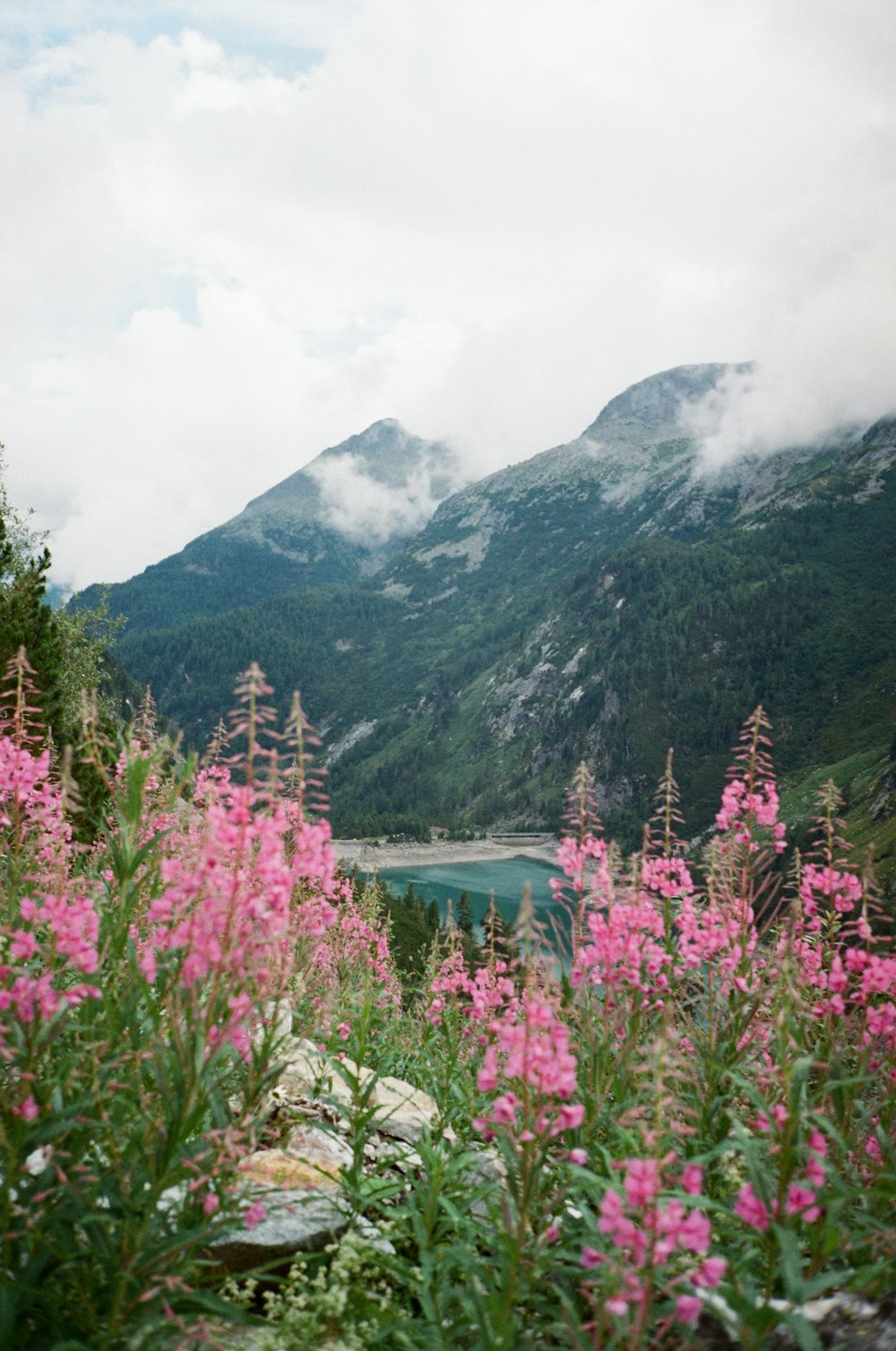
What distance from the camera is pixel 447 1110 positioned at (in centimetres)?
669

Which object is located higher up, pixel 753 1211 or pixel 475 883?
pixel 753 1211

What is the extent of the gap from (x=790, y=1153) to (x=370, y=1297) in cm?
271

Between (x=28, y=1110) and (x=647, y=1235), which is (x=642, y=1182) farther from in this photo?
(x=28, y=1110)

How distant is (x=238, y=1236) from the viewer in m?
4.48

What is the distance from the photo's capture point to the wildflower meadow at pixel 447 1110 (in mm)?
3281

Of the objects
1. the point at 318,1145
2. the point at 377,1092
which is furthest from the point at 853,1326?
the point at 377,1092

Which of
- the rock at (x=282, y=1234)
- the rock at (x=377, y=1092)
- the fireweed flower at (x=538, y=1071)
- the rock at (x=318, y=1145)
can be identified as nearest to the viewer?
the fireweed flower at (x=538, y=1071)

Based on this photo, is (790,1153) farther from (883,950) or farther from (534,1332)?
(883,950)

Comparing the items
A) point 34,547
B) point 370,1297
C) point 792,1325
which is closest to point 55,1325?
point 370,1297

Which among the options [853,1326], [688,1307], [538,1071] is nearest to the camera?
[688,1307]

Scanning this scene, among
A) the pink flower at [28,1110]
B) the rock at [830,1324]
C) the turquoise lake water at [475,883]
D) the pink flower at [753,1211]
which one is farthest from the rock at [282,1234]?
the turquoise lake water at [475,883]

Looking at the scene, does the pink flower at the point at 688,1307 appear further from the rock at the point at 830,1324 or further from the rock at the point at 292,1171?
the rock at the point at 292,1171

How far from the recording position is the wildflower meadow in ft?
10.8

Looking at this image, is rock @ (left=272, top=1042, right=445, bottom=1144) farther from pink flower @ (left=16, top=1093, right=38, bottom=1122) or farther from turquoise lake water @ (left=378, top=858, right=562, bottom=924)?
turquoise lake water @ (left=378, top=858, right=562, bottom=924)
